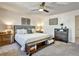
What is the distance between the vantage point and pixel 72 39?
16.2ft

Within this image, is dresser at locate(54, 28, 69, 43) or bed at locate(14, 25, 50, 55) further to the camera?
dresser at locate(54, 28, 69, 43)

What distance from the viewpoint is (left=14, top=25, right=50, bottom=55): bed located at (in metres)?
3.12

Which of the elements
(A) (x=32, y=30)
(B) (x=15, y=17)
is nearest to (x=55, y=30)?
(A) (x=32, y=30)

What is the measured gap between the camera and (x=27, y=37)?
335 cm

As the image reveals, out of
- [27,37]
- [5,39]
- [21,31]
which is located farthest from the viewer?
[21,31]

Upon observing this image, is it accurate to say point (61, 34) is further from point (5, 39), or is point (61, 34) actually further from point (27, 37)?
point (5, 39)

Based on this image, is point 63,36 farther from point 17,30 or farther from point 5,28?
point 5,28

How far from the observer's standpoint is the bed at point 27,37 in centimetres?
312

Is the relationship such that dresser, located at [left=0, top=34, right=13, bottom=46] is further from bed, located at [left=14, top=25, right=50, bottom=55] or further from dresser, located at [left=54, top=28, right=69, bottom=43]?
dresser, located at [left=54, top=28, right=69, bottom=43]

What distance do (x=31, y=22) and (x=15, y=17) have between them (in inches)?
39.7

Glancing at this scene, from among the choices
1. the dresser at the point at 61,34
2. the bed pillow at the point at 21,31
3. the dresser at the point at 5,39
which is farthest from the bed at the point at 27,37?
the dresser at the point at 61,34

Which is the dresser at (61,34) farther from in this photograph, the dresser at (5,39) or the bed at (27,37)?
the dresser at (5,39)

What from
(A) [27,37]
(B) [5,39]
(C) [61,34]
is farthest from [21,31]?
(C) [61,34]

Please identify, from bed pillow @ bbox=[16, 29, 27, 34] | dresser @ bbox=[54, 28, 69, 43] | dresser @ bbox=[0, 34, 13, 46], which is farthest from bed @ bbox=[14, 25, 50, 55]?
dresser @ bbox=[54, 28, 69, 43]
